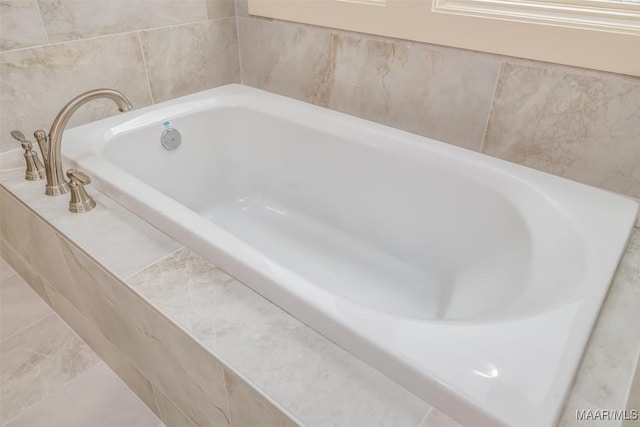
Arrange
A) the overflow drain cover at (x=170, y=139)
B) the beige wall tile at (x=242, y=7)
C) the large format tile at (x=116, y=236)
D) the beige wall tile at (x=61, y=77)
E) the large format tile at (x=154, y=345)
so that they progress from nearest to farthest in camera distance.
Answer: the large format tile at (x=154, y=345) < the large format tile at (x=116, y=236) < the beige wall tile at (x=61, y=77) < the overflow drain cover at (x=170, y=139) < the beige wall tile at (x=242, y=7)

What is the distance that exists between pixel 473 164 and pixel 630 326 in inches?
21.0

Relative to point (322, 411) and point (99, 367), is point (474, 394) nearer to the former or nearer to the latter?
point (322, 411)

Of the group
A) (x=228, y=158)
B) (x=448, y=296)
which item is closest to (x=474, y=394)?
(x=448, y=296)

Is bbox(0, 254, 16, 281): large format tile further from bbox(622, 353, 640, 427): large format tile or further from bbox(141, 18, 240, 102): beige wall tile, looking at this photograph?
bbox(622, 353, 640, 427): large format tile

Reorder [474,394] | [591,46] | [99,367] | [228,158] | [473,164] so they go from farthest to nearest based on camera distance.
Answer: [228,158] → [99,367] → [473,164] → [591,46] → [474,394]

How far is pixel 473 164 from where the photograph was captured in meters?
1.13

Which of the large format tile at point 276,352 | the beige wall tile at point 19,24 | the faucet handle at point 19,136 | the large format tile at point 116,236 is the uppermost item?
the beige wall tile at point 19,24

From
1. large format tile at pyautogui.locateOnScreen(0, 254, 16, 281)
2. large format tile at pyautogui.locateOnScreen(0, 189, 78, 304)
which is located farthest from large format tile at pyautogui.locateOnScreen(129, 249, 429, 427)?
large format tile at pyautogui.locateOnScreen(0, 254, 16, 281)

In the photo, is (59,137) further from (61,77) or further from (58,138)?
(61,77)

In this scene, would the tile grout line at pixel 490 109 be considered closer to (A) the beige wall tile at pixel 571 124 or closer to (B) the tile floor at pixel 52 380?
→ (A) the beige wall tile at pixel 571 124

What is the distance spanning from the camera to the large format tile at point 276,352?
588 millimetres

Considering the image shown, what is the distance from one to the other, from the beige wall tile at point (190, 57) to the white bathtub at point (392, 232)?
109 millimetres

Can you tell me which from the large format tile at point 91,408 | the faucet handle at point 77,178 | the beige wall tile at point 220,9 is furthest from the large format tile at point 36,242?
the beige wall tile at point 220,9

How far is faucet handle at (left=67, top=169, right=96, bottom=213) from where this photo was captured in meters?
0.99
